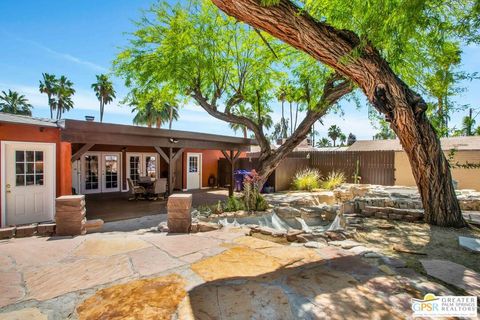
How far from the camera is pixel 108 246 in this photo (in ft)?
11.7

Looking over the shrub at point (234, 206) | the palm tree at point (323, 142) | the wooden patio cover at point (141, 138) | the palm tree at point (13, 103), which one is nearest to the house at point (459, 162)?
the wooden patio cover at point (141, 138)

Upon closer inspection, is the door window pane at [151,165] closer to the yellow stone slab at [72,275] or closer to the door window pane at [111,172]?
the door window pane at [111,172]

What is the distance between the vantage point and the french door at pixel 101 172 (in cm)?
1159

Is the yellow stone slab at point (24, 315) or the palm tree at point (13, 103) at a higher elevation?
the palm tree at point (13, 103)

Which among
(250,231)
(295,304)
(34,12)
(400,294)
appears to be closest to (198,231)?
(250,231)

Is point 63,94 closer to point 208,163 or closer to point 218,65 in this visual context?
point 208,163

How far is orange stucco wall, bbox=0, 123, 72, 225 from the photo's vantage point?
608 cm

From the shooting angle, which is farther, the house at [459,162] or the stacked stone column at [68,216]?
the house at [459,162]

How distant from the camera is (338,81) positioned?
316 inches

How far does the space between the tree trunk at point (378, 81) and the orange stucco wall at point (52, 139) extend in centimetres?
572

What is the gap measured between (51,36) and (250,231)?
370 inches

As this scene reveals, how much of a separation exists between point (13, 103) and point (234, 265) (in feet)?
144

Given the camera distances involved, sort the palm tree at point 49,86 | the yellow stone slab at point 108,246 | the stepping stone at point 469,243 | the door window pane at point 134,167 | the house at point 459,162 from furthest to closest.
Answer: the palm tree at point 49,86
the door window pane at point 134,167
the house at point 459,162
the stepping stone at point 469,243
the yellow stone slab at point 108,246

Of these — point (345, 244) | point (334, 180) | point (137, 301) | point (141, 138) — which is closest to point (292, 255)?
point (345, 244)
